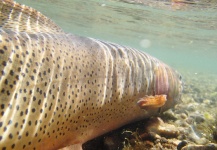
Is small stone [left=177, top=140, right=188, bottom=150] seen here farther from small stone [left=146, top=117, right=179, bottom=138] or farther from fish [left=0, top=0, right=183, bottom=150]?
fish [left=0, top=0, right=183, bottom=150]

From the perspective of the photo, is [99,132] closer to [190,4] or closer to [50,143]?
[50,143]

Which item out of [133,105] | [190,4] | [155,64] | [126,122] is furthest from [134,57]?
[190,4]

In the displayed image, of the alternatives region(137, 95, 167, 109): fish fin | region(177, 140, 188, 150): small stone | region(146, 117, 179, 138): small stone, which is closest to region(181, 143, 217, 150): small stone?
region(177, 140, 188, 150): small stone

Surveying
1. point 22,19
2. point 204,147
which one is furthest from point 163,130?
point 22,19

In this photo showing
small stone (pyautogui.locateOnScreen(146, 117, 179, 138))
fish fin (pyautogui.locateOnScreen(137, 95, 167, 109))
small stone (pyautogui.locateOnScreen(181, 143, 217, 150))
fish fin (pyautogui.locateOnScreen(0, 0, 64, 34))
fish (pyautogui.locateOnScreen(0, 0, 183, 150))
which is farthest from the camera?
fish fin (pyautogui.locateOnScreen(137, 95, 167, 109))

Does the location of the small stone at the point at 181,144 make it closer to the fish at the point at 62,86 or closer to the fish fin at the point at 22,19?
the fish at the point at 62,86

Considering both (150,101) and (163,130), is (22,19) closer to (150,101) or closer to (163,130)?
(150,101)

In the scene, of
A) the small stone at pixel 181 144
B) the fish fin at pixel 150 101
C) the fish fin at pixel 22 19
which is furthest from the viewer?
the fish fin at pixel 150 101

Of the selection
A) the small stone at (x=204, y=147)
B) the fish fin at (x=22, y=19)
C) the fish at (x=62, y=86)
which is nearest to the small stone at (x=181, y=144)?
the small stone at (x=204, y=147)
